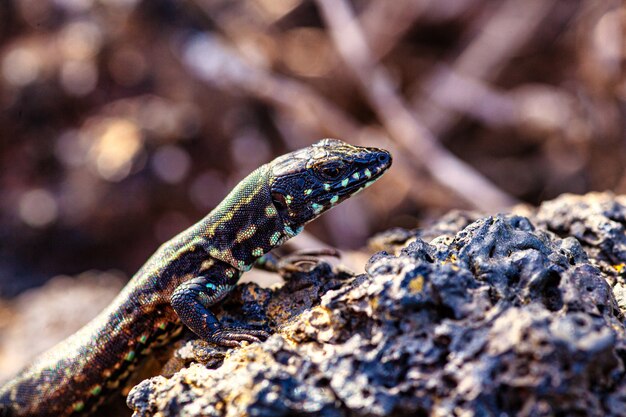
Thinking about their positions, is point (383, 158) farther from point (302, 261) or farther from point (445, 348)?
point (445, 348)

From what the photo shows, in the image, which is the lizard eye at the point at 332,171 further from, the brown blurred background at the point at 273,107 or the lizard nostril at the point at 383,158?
the brown blurred background at the point at 273,107

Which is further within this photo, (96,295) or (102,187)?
(102,187)

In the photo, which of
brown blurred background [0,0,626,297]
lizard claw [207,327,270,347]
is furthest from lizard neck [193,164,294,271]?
brown blurred background [0,0,626,297]

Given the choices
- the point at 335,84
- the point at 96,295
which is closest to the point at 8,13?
the point at 335,84

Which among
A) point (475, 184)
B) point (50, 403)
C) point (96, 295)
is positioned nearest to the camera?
point (50, 403)

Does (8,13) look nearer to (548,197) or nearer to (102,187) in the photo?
(102,187)

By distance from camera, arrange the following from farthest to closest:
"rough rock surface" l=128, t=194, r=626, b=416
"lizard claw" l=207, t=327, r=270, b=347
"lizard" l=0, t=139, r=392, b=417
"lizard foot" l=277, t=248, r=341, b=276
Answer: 1. "lizard foot" l=277, t=248, r=341, b=276
2. "lizard" l=0, t=139, r=392, b=417
3. "lizard claw" l=207, t=327, r=270, b=347
4. "rough rock surface" l=128, t=194, r=626, b=416

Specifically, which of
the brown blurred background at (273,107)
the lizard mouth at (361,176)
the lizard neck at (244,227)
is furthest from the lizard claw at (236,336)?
the brown blurred background at (273,107)

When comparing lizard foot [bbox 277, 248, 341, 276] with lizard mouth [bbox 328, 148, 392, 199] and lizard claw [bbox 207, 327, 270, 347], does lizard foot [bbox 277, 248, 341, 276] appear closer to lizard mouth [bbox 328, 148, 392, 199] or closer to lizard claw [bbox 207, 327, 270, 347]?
lizard mouth [bbox 328, 148, 392, 199]
